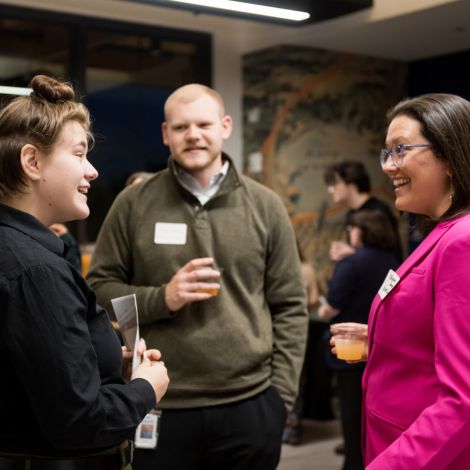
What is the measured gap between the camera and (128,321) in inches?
69.7

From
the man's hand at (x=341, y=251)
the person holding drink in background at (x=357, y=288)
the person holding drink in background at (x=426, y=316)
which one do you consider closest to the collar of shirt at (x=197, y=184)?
the person holding drink in background at (x=426, y=316)

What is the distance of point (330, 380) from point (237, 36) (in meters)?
3.12

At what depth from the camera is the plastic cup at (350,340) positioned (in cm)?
192

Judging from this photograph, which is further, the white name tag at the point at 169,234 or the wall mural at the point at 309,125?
the wall mural at the point at 309,125

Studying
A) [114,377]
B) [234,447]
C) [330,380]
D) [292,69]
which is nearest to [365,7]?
[292,69]

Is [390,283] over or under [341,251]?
over

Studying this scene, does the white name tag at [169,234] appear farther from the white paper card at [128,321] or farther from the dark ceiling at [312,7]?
the dark ceiling at [312,7]

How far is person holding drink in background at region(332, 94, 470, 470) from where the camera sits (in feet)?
4.42

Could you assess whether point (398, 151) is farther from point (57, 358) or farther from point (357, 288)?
point (357, 288)

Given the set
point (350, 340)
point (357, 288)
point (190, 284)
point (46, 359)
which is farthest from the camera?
point (357, 288)

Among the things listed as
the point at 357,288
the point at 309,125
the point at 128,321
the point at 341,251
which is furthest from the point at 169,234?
the point at 309,125

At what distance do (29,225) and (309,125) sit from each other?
537cm

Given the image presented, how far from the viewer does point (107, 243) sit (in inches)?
96.0

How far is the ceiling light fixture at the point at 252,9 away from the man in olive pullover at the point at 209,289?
63.9 inches
